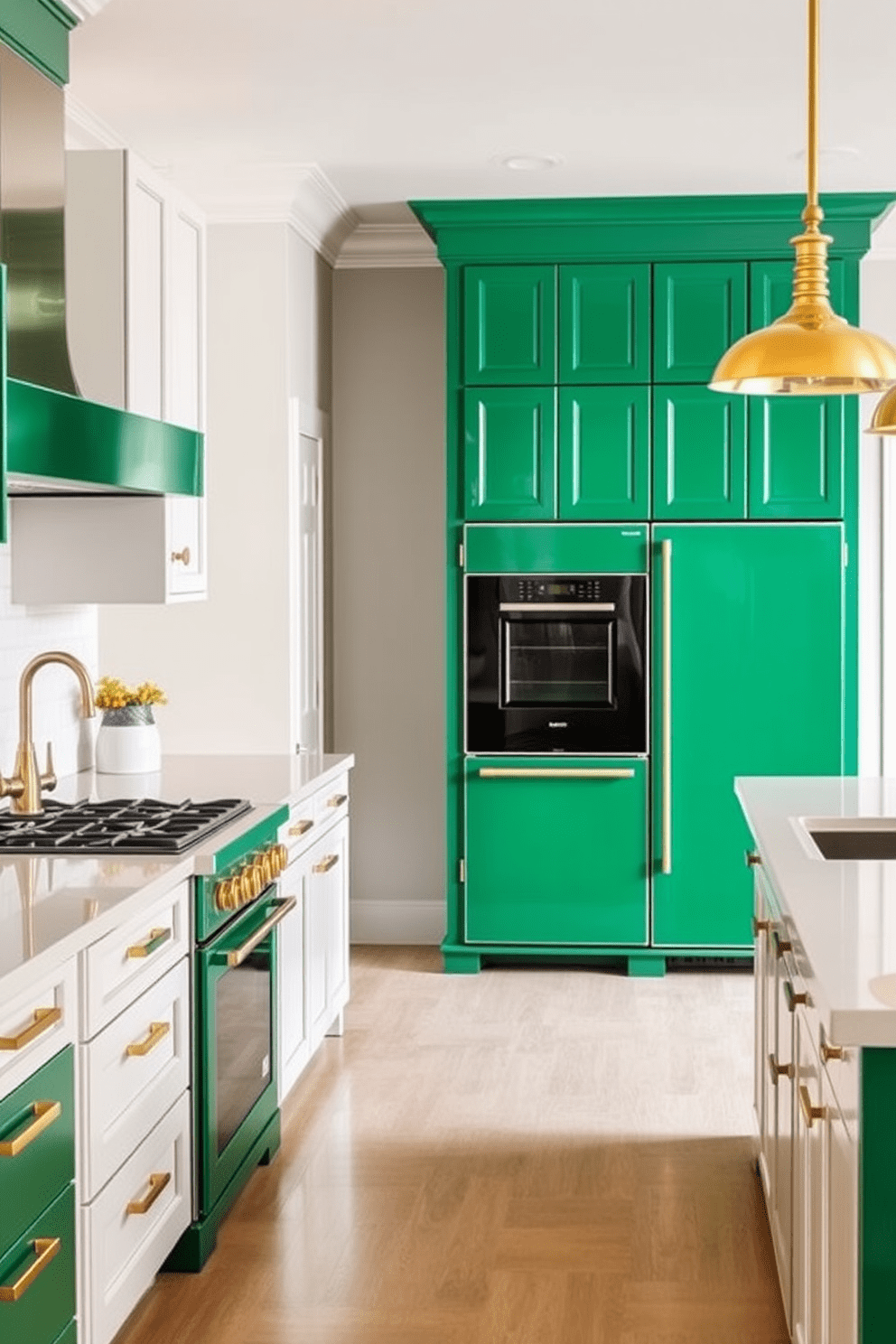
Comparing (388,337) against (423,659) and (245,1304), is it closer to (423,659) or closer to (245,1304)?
(423,659)

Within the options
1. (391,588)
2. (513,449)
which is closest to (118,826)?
(513,449)

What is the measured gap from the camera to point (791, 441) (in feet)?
20.1

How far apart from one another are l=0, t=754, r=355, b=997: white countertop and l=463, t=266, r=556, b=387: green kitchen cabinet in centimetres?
182

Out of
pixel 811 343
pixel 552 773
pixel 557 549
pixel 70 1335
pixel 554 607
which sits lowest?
pixel 70 1335

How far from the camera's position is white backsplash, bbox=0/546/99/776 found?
4.27 metres

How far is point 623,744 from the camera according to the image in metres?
6.20

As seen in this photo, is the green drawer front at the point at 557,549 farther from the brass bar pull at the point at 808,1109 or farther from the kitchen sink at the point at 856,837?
the brass bar pull at the point at 808,1109

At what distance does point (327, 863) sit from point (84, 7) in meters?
2.31

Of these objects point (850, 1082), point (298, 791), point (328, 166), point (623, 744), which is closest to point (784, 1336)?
point (850, 1082)

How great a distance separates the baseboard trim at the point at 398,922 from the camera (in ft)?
22.6

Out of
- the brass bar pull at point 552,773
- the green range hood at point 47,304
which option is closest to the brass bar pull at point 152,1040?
the green range hood at point 47,304

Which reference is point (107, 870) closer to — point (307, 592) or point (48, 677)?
point (48, 677)

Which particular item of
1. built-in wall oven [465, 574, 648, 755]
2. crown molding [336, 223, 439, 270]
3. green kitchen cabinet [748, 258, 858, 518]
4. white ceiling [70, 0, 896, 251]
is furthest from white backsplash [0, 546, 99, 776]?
green kitchen cabinet [748, 258, 858, 518]

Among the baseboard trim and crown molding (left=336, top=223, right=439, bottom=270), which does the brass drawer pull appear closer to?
the baseboard trim
